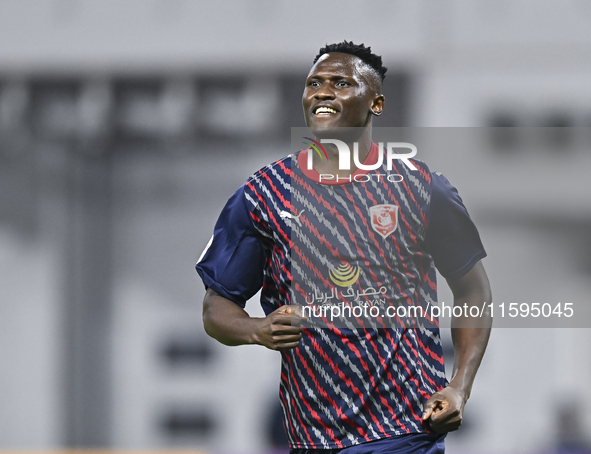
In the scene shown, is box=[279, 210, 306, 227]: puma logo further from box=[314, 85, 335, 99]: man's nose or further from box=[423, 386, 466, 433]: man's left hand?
box=[423, 386, 466, 433]: man's left hand

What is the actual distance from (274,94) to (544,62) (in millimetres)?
2551

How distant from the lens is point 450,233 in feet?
6.13

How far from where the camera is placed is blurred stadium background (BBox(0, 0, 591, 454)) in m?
7.22

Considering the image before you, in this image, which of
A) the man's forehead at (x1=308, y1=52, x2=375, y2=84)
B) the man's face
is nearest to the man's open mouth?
the man's face

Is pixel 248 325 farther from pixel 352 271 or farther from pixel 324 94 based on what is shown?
pixel 324 94

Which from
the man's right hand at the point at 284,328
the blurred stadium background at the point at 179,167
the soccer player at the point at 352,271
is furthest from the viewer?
the blurred stadium background at the point at 179,167

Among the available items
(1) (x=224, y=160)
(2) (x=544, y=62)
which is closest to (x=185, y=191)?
(1) (x=224, y=160)

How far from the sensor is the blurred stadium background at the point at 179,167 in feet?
23.7

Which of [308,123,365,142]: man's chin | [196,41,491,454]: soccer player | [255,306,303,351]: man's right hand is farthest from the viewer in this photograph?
[308,123,365,142]: man's chin

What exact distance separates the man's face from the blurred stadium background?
5.09m

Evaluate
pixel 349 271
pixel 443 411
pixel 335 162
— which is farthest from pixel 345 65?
pixel 443 411

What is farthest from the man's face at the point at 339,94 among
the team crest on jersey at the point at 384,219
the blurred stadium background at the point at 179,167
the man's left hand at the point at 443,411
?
the blurred stadium background at the point at 179,167

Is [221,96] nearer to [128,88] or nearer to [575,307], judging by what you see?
[128,88]

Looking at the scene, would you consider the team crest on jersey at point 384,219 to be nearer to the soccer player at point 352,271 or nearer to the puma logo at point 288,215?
the soccer player at point 352,271
